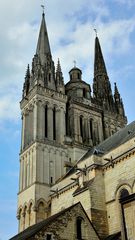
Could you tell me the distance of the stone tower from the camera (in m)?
34.2

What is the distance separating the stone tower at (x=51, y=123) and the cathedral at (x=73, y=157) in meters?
0.09

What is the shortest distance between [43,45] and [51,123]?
10.9 meters

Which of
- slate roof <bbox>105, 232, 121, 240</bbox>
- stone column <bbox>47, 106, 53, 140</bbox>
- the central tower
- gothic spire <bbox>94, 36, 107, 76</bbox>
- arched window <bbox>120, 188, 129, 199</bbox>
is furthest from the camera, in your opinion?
gothic spire <bbox>94, 36, 107, 76</bbox>

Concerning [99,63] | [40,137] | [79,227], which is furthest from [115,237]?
[99,63]

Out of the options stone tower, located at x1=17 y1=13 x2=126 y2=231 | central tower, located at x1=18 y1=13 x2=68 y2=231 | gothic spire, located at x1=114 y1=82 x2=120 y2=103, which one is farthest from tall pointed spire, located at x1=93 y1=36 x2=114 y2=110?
central tower, located at x1=18 y1=13 x2=68 y2=231

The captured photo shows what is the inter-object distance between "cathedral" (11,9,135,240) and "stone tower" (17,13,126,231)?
9 cm

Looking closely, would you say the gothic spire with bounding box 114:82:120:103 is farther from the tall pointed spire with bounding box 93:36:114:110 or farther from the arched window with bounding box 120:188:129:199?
the arched window with bounding box 120:188:129:199

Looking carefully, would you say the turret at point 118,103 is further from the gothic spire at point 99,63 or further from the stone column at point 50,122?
the stone column at point 50,122

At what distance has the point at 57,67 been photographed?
1705 inches

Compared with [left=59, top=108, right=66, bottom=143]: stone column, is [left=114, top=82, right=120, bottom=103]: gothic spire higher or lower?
higher

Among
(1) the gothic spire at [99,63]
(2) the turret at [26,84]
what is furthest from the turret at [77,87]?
(2) the turret at [26,84]

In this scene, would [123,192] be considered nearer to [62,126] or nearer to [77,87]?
[62,126]

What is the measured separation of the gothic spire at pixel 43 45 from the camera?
42684 millimetres

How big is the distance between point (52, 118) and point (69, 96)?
4.53m
